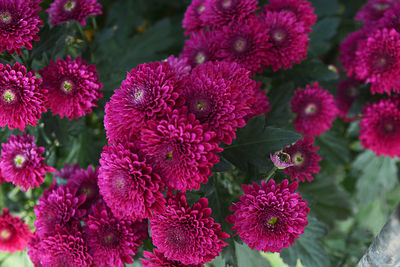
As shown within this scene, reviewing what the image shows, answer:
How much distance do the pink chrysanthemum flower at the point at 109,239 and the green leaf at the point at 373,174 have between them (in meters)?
0.95

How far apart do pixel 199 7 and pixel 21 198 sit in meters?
0.93

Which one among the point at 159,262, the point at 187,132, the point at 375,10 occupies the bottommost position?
the point at 159,262

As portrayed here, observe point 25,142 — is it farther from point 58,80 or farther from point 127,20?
point 127,20

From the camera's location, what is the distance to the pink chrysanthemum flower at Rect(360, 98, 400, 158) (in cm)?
95

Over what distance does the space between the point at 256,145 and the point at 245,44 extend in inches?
9.6

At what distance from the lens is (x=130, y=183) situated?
63cm

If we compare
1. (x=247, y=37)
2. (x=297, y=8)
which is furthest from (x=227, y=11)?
(x=297, y=8)

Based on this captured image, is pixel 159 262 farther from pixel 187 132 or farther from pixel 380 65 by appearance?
pixel 380 65

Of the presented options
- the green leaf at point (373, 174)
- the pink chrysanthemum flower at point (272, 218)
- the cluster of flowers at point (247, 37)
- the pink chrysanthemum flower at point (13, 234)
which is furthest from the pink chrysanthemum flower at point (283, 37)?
Answer: the pink chrysanthemum flower at point (13, 234)

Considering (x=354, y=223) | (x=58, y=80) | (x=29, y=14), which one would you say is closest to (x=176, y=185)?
(x=58, y=80)

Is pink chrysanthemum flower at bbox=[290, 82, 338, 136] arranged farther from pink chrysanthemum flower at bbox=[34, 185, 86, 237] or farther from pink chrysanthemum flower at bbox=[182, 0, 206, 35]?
pink chrysanthemum flower at bbox=[34, 185, 86, 237]

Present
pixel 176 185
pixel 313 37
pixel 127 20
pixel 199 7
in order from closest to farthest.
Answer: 1. pixel 176 185
2. pixel 199 7
3. pixel 313 37
4. pixel 127 20

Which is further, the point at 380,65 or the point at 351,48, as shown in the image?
the point at 351,48

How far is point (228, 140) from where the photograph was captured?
2.20 feet
